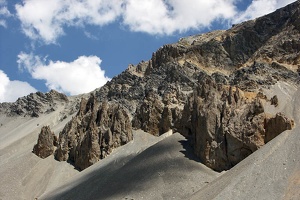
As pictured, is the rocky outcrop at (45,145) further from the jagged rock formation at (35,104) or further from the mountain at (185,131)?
the jagged rock formation at (35,104)

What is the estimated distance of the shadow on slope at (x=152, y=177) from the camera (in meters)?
48.9

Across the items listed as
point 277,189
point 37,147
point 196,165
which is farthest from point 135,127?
point 277,189

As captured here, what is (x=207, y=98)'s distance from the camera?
2446 inches

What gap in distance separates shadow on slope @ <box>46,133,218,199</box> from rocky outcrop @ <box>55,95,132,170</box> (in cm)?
926

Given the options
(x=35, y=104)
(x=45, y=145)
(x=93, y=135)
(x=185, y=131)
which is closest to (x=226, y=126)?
(x=185, y=131)

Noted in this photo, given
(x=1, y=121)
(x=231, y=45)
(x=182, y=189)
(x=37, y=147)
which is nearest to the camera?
(x=182, y=189)

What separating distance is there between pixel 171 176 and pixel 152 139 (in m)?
22.0

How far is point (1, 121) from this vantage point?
416 ft

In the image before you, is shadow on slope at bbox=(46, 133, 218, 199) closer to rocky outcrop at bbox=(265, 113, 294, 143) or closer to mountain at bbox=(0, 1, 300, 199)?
mountain at bbox=(0, 1, 300, 199)

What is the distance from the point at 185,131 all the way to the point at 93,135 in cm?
1901

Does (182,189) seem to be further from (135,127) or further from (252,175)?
(135,127)

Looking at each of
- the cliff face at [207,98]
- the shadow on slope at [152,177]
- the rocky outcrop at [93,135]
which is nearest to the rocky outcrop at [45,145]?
the rocky outcrop at [93,135]

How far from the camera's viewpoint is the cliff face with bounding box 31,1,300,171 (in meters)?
54.4

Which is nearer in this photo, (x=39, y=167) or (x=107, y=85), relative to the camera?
(x=39, y=167)
